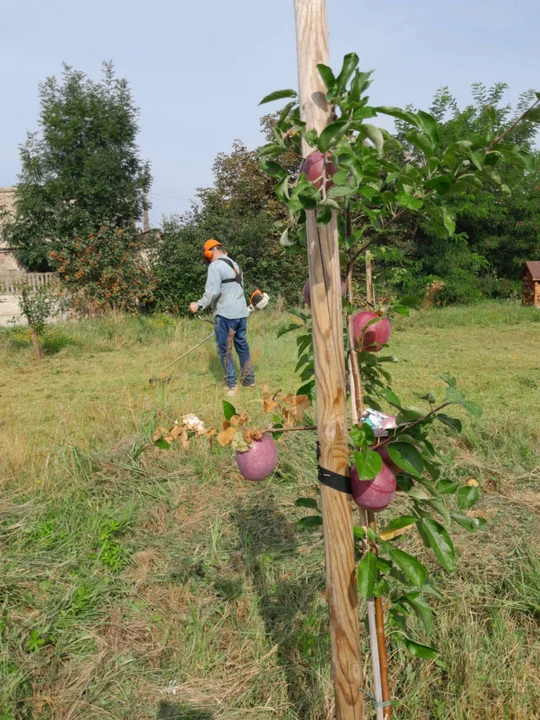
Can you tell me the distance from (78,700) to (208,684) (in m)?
0.40

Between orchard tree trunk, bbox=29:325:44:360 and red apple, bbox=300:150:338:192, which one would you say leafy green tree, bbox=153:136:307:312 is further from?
red apple, bbox=300:150:338:192

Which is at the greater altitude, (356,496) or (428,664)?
(356,496)

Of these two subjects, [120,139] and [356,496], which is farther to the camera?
[120,139]

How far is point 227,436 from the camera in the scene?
1.17 m

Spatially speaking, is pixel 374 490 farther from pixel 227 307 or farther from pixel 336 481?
pixel 227 307

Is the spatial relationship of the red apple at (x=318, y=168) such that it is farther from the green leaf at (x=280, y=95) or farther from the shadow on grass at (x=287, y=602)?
the shadow on grass at (x=287, y=602)

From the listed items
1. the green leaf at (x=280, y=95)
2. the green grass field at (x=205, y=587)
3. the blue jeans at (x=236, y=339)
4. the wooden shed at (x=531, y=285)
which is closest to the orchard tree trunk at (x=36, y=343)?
the blue jeans at (x=236, y=339)

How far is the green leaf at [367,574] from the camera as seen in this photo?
1097mm

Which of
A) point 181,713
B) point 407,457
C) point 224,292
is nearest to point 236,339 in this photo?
point 224,292

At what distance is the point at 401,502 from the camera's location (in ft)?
8.81

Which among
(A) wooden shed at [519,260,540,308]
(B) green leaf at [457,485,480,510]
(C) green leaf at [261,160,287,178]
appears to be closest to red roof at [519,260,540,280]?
(A) wooden shed at [519,260,540,308]

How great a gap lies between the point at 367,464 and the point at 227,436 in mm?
295

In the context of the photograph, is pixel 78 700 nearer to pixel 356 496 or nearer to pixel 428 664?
pixel 428 664

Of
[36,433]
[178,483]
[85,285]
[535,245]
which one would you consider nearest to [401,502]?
[178,483]
